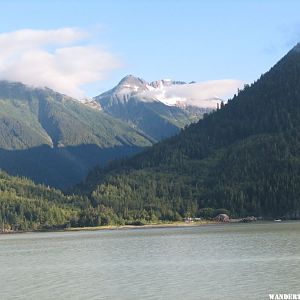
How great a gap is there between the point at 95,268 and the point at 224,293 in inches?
1741

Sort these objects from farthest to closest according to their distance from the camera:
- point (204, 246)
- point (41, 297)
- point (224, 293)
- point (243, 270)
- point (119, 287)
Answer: point (204, 246), point (243, 270), point (119, 287), point (41, 297), point (224, 293)

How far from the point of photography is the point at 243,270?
104 metres

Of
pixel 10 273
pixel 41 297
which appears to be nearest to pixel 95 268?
pixel 10 273

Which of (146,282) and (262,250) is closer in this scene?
(146,282)

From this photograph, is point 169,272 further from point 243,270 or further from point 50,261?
point 50,261

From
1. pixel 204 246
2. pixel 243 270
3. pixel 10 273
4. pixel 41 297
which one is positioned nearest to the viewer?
pixel 41 297

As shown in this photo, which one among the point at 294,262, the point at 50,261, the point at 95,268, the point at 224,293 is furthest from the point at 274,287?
the point at 50,261

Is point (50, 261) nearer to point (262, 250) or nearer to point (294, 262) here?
point (262, 250)

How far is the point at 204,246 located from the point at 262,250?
26.4 metres

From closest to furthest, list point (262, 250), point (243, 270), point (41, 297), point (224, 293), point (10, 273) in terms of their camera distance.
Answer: point (224, 293) → point (41, 297) → point (243, 270) → point (10, 273) → point (262, 250)

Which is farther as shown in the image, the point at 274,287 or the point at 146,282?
the point at 146,282

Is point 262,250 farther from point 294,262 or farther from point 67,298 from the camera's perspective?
point 67,298

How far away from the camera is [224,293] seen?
83.1 meters

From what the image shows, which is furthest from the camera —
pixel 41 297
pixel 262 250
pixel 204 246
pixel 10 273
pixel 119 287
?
pixel 204 246
